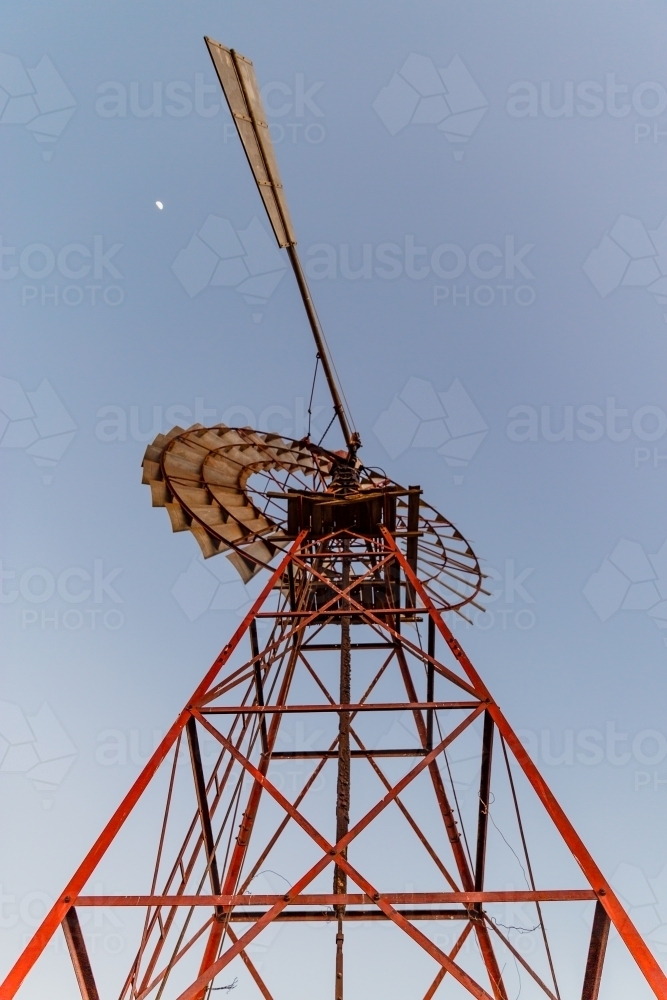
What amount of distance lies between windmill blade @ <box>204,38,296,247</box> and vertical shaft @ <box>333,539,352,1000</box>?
19.1ft

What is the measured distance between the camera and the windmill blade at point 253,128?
10328 millimetres

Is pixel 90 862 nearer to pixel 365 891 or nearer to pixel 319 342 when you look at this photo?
pixel 365 891

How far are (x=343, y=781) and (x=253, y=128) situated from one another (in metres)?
9.98

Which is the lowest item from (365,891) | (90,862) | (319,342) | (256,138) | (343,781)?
(343,781)

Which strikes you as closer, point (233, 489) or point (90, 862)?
point (90, 862)

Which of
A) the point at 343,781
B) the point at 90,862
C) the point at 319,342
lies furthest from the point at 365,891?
the point at 319,342

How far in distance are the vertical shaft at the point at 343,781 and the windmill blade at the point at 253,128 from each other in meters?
5.82

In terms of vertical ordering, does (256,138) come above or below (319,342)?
above

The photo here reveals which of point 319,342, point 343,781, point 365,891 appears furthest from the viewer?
point 319,342

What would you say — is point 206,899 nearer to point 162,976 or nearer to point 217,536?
point 162,976

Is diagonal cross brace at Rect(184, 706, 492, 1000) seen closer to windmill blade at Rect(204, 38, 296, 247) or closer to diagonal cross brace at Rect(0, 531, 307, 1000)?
diagonal cross brace at Rect(0, 531, 307, 1000)

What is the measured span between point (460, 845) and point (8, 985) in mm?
5561

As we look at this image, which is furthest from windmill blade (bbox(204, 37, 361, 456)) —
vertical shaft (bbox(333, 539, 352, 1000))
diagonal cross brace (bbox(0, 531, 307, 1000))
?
diagonal cross brace (bbox(0, 531, 307, 1000))

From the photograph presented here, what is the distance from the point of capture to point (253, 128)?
10.7 m
